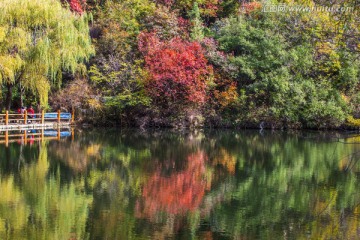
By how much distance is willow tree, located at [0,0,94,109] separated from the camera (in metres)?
25.6

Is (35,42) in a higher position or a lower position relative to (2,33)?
lower

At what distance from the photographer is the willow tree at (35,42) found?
2556 centimetres

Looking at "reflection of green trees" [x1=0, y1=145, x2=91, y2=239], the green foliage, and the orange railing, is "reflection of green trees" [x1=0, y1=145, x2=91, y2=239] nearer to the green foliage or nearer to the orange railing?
the orange railing

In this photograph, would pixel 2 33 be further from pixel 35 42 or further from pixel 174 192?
pixel 174 192

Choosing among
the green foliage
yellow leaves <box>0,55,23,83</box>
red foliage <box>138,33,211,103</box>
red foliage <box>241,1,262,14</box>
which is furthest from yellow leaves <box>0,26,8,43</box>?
red foliage <box>241,1,262,14</box>

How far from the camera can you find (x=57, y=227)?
8.49 metres

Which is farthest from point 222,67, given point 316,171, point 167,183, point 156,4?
point 167,183

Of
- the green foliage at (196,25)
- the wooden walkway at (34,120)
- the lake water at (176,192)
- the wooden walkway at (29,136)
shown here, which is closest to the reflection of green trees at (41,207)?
the lake water at (176,192)

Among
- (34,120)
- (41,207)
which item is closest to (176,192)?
(41,207)

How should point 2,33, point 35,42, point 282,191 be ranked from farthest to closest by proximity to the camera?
1. point 35,42
2. point 2,33
3. point 282,191

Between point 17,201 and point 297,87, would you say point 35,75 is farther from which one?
point 17,201

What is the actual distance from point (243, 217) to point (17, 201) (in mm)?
4204

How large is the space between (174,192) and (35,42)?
57.8 feet

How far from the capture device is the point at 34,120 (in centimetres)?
2922
